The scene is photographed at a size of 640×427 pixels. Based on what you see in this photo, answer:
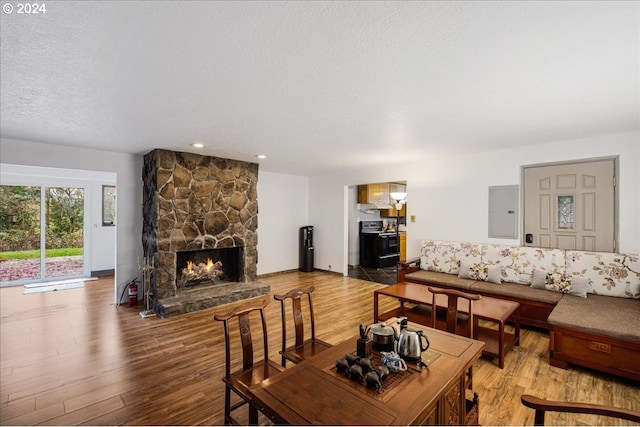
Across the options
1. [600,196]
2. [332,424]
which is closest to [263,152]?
[332,424]

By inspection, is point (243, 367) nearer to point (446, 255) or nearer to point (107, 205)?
point (446, 255)

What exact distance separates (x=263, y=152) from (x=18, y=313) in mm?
4361

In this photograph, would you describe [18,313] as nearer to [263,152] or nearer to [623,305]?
[263,152]

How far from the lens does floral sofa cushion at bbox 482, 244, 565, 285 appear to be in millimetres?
4008

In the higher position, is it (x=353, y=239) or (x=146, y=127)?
(x=146, y=127)

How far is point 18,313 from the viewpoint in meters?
4.37

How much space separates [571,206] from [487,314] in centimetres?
244

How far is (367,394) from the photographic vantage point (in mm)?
1374

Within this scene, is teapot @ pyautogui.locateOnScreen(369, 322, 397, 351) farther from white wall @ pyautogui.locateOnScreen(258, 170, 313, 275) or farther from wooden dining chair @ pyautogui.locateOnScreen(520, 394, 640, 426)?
white wall @ pyautogui.locateOnScreen(258, 170, 313, 275)

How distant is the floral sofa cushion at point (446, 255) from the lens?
15.5ft

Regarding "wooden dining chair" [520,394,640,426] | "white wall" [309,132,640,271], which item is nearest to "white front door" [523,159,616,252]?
"white wall" [309,132,640,271]

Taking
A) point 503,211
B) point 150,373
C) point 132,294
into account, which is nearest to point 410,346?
point 150,373

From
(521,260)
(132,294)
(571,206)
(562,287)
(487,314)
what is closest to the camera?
(487,314)

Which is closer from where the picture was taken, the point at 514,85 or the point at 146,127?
the point at 514,85
